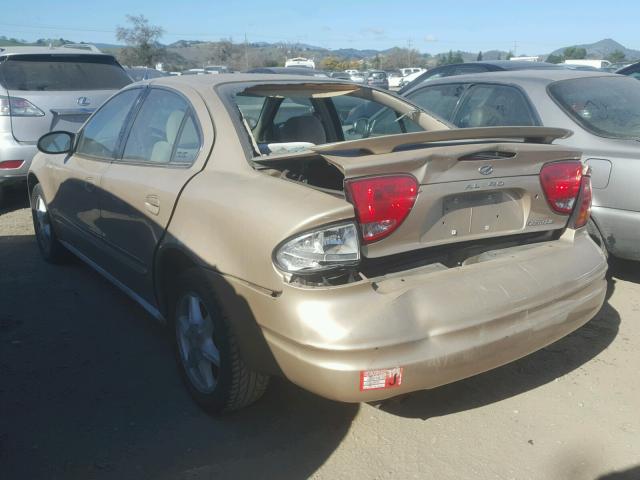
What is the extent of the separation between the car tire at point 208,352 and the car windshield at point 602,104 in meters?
3.00

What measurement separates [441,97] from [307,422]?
3.74 metres

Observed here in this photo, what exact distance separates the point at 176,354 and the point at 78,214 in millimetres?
1658

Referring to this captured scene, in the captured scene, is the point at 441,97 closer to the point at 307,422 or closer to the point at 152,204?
the point at 152,204

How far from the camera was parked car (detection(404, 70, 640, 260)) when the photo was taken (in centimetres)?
412

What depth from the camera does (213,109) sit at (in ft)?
10.6

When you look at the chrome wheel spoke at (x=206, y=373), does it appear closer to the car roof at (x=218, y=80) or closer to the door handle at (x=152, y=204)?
the door handle at (x=152, y=204)

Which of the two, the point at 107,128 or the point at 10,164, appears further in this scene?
the point at 10,164

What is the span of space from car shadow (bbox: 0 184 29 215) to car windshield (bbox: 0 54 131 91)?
4.88 feet

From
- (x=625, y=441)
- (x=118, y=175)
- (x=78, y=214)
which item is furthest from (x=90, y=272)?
(x=625, y=441)

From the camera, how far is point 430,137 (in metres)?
2.79

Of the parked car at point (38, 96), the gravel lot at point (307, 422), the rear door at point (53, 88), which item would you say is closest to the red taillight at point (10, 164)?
the parked car at point (38, 96)

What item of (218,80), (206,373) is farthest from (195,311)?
(218,80)

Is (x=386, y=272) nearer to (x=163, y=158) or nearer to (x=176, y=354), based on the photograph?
(x=176, y=354)

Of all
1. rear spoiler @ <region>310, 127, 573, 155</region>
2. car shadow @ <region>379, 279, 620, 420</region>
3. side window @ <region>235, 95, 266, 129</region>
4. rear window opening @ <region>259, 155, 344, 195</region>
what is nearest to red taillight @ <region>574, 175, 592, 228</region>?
rear spoiler @ <region>310, 127, 573, 155</region>
